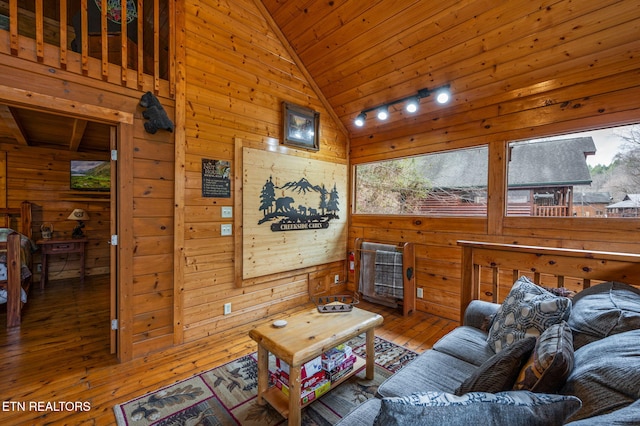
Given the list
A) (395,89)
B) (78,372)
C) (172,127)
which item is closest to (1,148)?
(172,127)

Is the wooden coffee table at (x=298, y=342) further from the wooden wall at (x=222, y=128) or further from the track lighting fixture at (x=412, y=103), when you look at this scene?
the track lighting fixture at (x=412, y=103)

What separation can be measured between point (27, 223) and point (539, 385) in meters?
6.75

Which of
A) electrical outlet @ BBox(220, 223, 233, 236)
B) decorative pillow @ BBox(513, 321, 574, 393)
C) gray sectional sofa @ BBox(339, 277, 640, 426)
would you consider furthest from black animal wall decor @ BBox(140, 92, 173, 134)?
decorative pillow @ BBox(513, 321, 574, 393)

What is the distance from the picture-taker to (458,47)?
106 inches

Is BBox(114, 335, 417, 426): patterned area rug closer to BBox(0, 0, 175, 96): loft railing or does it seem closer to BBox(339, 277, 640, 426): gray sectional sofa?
BBox(339, 277, 640, 426): gray sectional sofa

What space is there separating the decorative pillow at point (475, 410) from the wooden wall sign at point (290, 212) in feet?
8.74

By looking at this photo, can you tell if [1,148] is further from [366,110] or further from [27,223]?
[366,110]

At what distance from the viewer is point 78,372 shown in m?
2.24

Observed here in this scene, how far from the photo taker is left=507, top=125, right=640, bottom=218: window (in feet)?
7.60

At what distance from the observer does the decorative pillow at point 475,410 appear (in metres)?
0.68

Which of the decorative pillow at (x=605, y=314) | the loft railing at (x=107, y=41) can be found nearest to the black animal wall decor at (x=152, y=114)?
the loft railing at (x=107, y=41)

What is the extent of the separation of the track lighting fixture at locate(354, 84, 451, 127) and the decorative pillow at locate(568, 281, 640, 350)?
2.26m

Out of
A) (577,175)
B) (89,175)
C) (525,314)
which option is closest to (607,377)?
(525,314)

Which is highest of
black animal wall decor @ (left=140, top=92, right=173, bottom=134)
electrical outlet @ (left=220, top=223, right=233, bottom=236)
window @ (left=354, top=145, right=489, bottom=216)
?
black animal wall decor @ (left=140, top=92, right=173, bottom=134)
